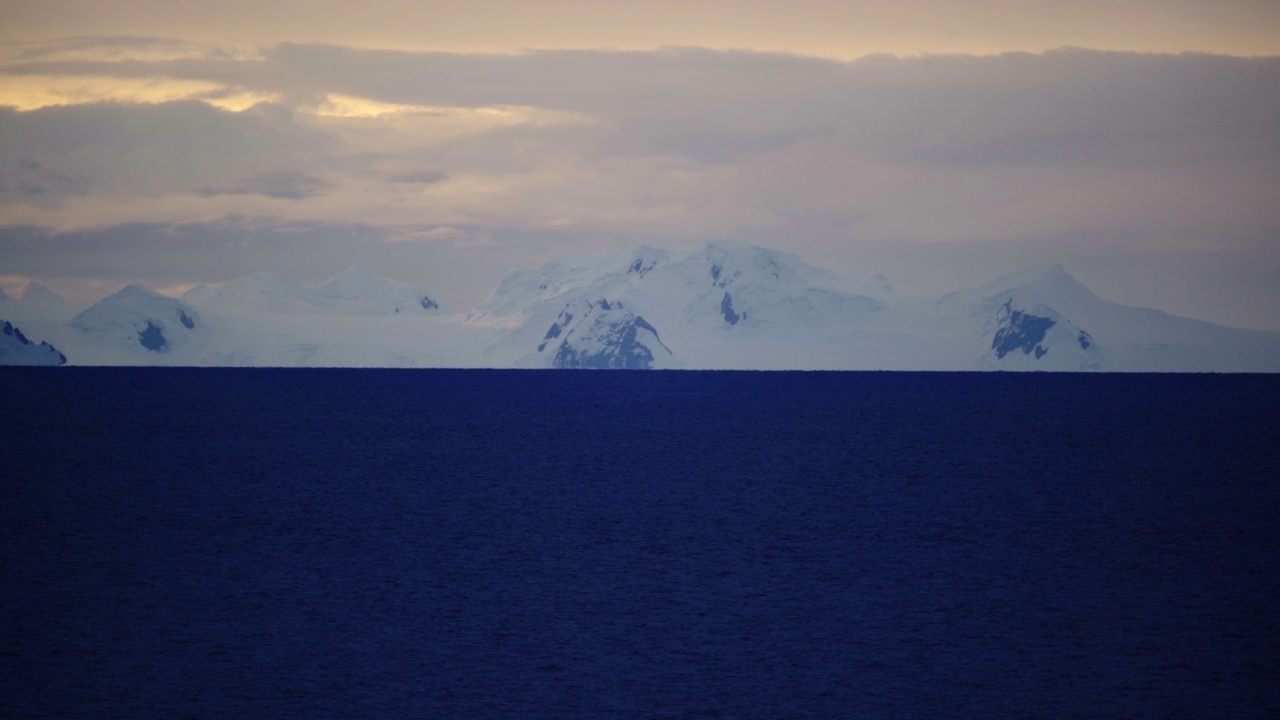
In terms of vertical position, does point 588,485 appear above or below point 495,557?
above

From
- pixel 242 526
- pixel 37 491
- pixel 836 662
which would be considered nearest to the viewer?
pixel 836 662

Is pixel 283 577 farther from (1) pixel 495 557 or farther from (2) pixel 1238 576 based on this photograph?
(2) pixel 1238 576

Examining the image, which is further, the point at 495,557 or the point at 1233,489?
the point at 1233,489

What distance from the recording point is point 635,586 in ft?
127

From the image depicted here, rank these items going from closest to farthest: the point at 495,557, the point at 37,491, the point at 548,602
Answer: the point at 548,602
the point at 495,557
the point at 37,491

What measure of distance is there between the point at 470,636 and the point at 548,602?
4.71m

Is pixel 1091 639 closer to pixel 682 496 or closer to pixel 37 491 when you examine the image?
pixel 682 496

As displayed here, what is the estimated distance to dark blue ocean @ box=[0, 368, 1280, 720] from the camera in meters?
26.8

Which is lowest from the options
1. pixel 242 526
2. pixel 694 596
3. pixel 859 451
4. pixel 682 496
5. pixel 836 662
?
pixel 836 662

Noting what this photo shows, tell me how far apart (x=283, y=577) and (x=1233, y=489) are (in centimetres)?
5203

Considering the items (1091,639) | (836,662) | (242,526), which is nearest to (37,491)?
(242,526)

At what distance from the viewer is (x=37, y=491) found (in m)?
63.2

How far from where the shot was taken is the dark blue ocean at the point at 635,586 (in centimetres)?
2675

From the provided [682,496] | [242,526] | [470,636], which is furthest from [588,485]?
[470,636]
